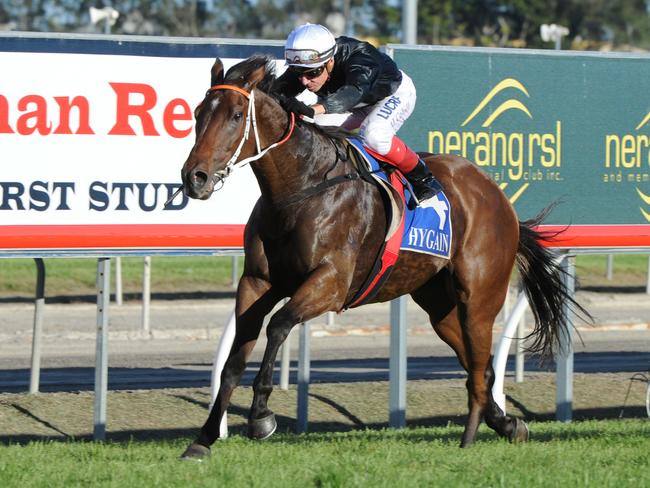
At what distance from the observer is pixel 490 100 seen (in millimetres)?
11617

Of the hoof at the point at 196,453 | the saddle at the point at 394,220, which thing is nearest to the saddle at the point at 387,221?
the saddle at the point at 394,220

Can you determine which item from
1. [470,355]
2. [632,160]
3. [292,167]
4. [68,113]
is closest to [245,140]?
[292,167]

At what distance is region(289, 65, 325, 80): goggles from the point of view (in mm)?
7852

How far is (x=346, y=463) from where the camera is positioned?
6.75 meters

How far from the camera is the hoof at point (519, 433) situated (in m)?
8.74

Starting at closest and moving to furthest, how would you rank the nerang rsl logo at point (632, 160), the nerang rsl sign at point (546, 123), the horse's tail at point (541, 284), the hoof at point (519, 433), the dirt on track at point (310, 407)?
the hoof at point (519, 433)
the horse's tail at point (541, 284)
the dirt on track at point (310, 407)
the nerang rsl sign at point (546, 123)
the nerang rsl logo at point (632, 160)

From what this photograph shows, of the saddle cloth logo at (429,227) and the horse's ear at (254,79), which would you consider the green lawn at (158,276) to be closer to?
the saddle cloth logo at (429,227)

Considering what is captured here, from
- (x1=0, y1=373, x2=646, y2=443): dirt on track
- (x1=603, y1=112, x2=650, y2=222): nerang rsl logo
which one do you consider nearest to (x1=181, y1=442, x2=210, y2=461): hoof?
(x1=0, y1=373, x2=646, y2=443): dirt on track

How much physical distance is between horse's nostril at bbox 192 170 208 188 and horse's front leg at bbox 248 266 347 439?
2.90 feet

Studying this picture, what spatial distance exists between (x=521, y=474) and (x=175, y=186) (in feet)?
16.7

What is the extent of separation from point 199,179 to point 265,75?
0.91m

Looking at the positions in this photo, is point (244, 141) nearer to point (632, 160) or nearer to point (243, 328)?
point (243, 328)

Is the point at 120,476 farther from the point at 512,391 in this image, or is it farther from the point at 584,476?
the point at 512,391

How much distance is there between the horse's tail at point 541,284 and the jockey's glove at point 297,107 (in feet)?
8.74
